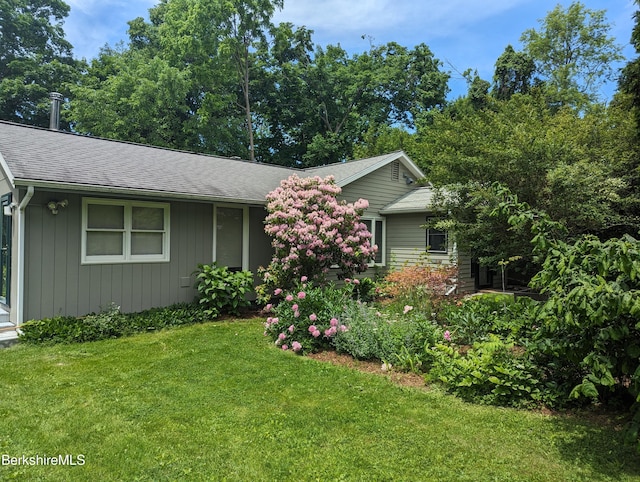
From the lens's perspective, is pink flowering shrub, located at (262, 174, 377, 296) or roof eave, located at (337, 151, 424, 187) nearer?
pink flowering shrub, located at (262, 174, 377, 296)

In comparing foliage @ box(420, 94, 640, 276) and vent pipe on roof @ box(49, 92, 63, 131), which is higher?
vent pipe on roof @ box(49, 92, 63, 131)

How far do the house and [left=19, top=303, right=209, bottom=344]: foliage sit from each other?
1.01 ft

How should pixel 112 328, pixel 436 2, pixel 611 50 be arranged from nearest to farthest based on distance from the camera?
pixel 112 328 → pixel 436 2 → pixel 611 50

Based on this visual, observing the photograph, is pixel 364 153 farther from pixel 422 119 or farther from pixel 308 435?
pixel 308 435

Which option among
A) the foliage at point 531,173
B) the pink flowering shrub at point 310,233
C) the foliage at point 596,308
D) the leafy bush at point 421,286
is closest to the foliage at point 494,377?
the foliage at point 596,308

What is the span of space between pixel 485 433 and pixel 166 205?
687 cm

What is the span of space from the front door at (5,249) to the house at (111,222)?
2 centimetres

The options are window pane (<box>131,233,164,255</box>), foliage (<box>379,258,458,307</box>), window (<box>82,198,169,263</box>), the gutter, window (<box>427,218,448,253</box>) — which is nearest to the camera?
the gutter

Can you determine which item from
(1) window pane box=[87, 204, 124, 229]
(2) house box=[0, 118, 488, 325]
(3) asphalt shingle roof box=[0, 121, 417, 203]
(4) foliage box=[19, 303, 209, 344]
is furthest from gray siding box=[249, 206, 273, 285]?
(1) window pane box=[87, 204, 124, 229]

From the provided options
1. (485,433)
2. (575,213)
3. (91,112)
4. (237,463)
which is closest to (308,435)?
(237,463)

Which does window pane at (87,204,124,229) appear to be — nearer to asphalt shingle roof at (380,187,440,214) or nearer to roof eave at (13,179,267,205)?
roof eave at (13,179,267,205)

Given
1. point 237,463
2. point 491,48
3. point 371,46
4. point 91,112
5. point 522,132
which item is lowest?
point 237,463

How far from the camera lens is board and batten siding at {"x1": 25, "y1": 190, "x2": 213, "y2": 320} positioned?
20.7 ft

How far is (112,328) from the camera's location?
638cm
